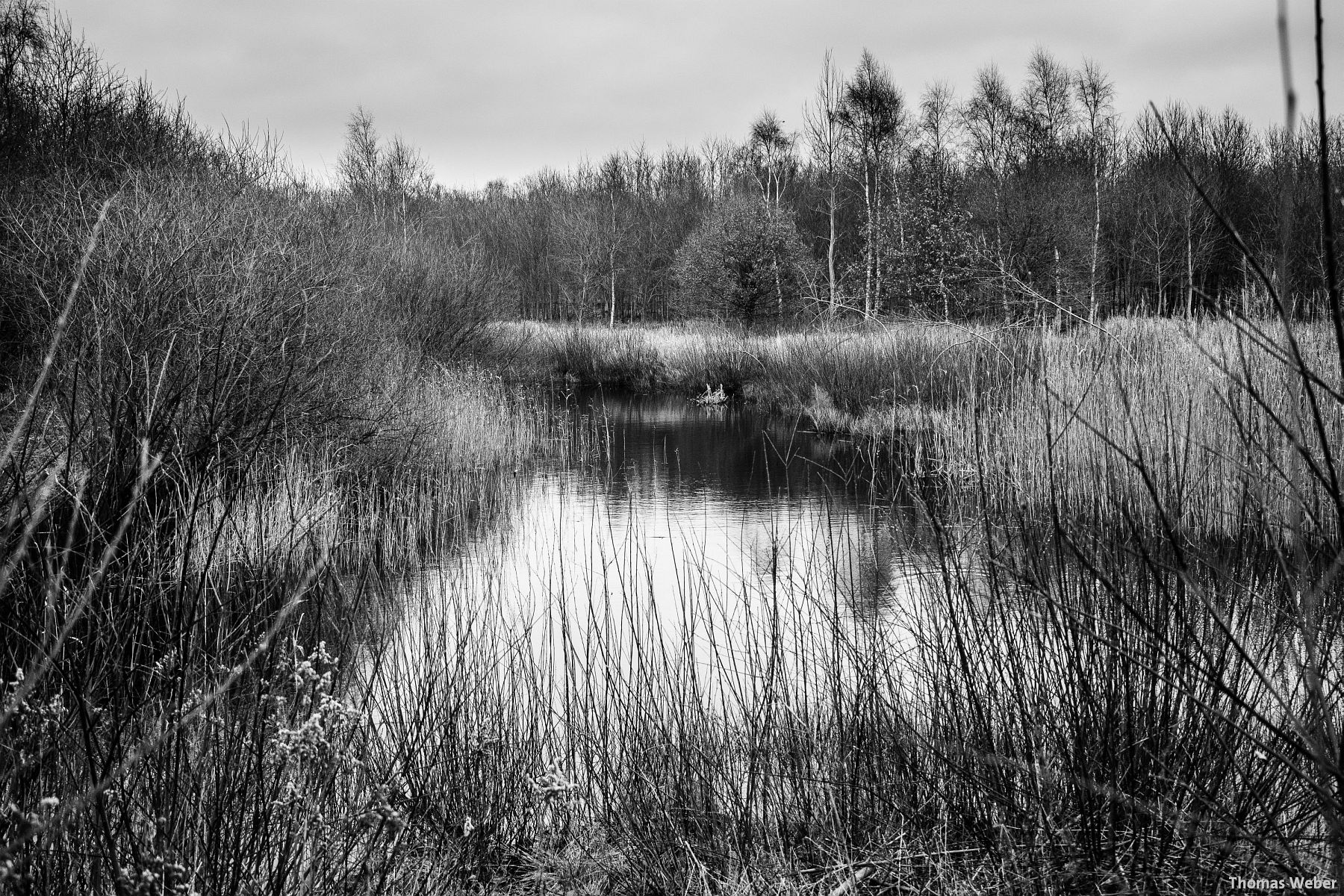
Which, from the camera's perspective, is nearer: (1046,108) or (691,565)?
(691,565)

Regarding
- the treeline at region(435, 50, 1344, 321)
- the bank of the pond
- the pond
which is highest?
the treeline at region(435, 50, 1344, 321)

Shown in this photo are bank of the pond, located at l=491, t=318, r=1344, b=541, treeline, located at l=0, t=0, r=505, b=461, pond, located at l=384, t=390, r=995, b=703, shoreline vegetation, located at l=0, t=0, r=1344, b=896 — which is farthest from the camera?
treeline, located at l=0, t=0, r=505, b=461

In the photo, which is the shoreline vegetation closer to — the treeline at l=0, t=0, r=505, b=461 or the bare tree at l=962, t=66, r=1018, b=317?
the treeline at l=0, t=0, r=505, b=461

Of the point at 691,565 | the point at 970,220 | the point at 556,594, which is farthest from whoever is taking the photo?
the point at 970,220

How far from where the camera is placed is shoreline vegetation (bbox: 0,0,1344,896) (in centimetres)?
158

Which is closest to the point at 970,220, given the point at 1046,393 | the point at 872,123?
the point at 872,123

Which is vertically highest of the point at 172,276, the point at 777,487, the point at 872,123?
the point at 872,123

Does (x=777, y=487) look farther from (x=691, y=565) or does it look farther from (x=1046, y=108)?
(x=1046, y=108)

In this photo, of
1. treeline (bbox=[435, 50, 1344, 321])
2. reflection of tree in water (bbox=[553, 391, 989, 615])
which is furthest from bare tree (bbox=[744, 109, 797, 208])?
reflection of tree in water (bbox=[553, 391, 989, 615])

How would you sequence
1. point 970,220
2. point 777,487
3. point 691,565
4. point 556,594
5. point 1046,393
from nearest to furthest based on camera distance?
1. point 1046,393
2. point 556,594
3. point 691,565
4. point 777,487
5. point 970,220

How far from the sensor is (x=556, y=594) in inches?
192

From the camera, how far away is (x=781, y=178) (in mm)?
33094

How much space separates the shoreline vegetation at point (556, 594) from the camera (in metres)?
1.58

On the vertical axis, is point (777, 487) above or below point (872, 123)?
below
